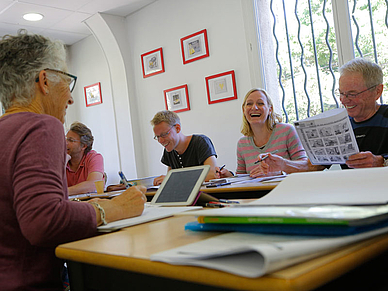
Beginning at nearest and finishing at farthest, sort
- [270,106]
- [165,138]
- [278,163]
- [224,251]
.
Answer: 1. [224,251]
2. [278,163]
3. [270,106]
4. [165,138]

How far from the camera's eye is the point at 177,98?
A: 4.57 meters

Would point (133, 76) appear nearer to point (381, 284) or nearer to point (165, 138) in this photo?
point (165, 138)

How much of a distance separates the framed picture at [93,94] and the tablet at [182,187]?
4254 mm

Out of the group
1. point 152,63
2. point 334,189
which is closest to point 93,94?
point 152,63

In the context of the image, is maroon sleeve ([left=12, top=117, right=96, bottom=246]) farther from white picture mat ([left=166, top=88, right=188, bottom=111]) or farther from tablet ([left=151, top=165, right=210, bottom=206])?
white picture mat ([left=166, top=88, right=188, bottom=111])

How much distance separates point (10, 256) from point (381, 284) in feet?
2.92

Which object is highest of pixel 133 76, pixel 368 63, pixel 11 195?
pixel 133 76

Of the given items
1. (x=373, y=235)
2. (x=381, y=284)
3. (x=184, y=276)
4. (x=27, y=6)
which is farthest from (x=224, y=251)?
(x=27, y=6)

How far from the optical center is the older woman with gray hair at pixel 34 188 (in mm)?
944

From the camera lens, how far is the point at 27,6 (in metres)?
4.36

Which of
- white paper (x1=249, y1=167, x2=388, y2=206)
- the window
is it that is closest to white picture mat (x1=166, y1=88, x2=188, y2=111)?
the window

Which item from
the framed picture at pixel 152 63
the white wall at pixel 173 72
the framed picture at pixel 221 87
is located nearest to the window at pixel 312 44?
the white wall at pixel 173 72

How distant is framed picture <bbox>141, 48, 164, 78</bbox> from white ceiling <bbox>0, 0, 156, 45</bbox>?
0.61 m

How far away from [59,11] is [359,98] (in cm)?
369
